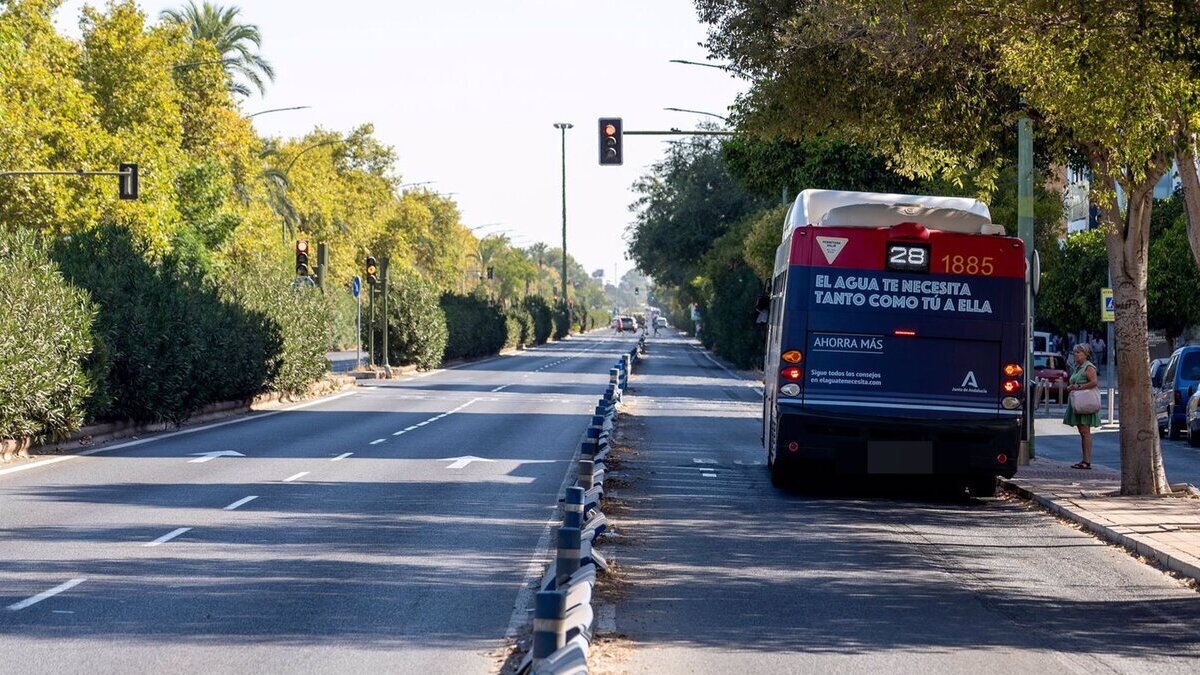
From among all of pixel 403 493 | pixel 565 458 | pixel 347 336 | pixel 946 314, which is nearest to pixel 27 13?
pixel 565 458

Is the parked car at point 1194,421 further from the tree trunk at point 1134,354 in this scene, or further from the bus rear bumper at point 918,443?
the bus rear bumper at point 918,443

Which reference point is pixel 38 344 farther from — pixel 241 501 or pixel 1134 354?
pixel 1134 354

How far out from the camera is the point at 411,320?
2372 inches

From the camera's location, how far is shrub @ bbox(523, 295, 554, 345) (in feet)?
376

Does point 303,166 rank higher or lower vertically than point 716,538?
higher

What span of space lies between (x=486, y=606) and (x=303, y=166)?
255ft

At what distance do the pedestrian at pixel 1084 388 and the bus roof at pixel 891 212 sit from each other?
4.41 meters

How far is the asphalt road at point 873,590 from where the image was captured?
9.05 metres

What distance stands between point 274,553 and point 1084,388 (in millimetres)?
12868

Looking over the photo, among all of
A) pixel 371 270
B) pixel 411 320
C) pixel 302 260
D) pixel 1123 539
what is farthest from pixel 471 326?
pixel 1123 539

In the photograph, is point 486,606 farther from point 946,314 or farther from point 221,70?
point 221,70

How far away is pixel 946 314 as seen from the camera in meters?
16.9

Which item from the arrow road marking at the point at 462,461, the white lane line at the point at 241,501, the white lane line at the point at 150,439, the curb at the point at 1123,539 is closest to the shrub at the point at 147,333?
the white lane line at the point at 150,439

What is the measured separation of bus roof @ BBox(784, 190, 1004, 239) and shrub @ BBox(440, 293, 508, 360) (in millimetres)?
50672
